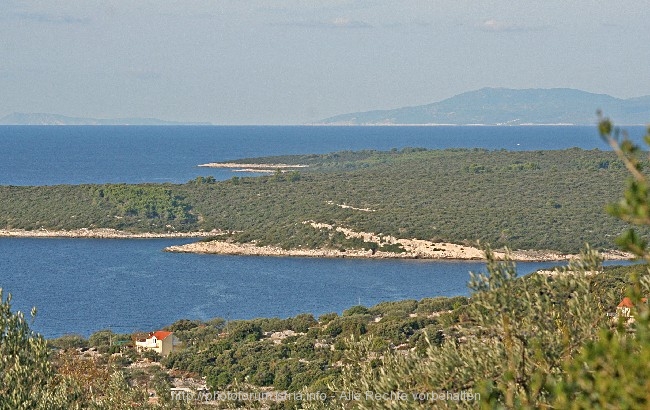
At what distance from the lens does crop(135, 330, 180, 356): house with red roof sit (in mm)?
32125

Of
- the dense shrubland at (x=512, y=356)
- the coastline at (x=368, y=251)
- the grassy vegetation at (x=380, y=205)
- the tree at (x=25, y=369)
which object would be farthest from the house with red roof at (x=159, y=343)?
the grassy vegetation at (x=380, y=205)

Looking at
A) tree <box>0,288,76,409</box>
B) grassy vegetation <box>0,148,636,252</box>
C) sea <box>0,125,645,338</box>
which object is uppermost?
tree <box>0,288,76,409</box>

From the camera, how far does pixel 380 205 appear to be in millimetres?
85625

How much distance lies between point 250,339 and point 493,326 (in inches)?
943

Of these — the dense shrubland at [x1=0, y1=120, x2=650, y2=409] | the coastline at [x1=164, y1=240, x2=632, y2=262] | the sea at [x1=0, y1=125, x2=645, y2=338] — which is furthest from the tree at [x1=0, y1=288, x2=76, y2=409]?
the coastline at [x1=164, y1=240, x2=632, y2=262]

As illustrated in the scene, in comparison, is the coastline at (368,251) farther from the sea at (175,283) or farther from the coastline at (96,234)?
the sea at (175,283)

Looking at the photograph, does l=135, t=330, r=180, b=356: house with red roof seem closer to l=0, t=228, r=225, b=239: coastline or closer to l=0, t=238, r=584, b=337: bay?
l=0, t=238, r=584, b=337: bay

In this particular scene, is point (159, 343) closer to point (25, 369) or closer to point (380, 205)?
point (25, 369)

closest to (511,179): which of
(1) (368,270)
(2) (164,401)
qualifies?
(1) (368,270)

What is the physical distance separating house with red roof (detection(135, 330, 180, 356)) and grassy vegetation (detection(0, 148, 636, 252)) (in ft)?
125

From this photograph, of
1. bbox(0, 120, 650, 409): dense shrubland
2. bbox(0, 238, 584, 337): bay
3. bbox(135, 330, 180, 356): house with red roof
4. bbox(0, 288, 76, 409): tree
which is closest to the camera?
bbox(0, 120, 650, 409): dense shrubland

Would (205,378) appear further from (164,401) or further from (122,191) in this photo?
(122,191)

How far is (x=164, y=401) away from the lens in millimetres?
17406

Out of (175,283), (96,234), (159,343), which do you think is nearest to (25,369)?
(159,343)
